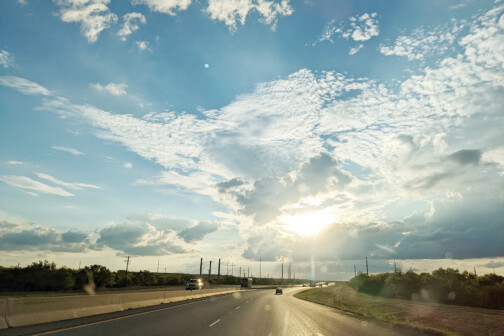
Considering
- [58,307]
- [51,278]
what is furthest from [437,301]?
[51,278]

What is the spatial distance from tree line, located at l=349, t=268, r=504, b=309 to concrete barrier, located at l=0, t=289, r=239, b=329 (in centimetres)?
3320

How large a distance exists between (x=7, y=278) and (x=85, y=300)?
45.5 metres

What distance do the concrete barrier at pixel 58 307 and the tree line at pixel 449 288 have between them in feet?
109

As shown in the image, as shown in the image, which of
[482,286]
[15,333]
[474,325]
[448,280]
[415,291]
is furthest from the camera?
[415,291]

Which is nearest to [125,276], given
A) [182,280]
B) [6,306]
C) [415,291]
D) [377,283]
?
[182,280]

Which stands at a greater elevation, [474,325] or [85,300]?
[85,300]

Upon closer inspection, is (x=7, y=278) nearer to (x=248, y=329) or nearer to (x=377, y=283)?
(x=248, y=329)

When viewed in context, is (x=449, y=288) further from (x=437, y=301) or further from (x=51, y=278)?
(x=51, y=278)

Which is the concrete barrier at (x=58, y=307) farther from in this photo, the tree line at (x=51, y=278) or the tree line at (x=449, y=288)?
the tree line at (x=51, y=278)

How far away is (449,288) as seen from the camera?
1628 inches

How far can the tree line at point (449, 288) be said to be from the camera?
113 ft

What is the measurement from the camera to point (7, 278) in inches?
1972

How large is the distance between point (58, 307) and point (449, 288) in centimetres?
4276

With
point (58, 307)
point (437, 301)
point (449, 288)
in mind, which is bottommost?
point (437, 301)
